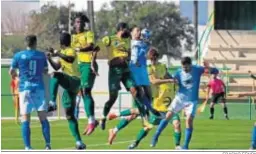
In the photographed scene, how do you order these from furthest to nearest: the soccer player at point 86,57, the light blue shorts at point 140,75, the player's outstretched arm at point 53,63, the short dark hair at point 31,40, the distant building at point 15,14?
1. the distant building at point 15,14
2. the light blue shorts at point 140,75
3. the soccer player at point 86,57
4. the player's outstretched arm at point 53,63
5. the short dark hair at point 31,40

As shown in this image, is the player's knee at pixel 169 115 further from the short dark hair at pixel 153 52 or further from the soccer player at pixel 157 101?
the short dark hair at pixel 153 52

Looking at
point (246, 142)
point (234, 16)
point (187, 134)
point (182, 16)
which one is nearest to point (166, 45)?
point (182, 16)

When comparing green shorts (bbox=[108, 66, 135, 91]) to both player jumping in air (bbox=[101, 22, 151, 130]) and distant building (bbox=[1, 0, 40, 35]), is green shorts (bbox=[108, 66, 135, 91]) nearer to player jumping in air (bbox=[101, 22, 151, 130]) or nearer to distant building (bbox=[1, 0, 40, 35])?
player jumping in air (bbox=[101, 22, 151, 130])

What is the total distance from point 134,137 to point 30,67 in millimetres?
4965

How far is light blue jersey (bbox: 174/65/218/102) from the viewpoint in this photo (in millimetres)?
14500

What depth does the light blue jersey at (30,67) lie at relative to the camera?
45.3 feet

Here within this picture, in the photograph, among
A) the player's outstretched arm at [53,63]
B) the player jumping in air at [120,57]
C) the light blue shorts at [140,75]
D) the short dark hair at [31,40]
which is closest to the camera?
the short dark hair at [31,40]

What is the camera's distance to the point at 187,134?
14484 millimetres

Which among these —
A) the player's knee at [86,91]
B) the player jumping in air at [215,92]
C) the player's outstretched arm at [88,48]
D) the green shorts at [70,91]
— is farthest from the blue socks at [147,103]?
the player jumping in air at [215,92]

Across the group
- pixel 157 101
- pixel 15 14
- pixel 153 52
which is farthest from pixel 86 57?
pixel 15 14

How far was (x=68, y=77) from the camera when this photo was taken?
1443 centimetres

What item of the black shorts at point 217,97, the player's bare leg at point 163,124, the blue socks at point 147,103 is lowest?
the black shorts at point 217,97

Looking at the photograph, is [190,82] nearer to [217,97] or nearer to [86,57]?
[86,57]

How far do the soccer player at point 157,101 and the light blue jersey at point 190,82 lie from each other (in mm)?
289
